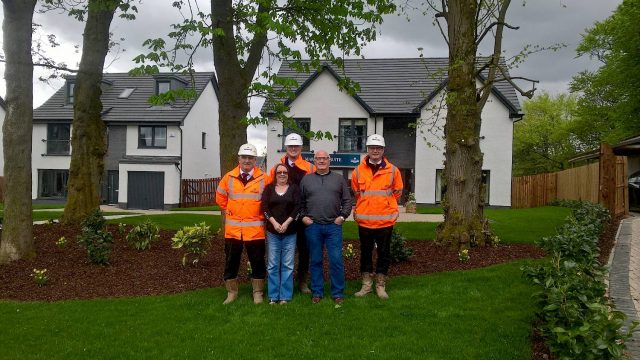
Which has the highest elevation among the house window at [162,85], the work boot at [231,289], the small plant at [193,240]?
the house window at [162,85]

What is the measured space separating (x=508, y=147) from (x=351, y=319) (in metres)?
24.7

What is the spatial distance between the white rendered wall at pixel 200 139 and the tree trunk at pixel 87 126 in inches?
768

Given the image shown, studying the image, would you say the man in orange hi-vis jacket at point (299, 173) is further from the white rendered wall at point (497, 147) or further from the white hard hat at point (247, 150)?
the white rendered wall at point (497, 147)

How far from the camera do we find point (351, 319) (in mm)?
6324

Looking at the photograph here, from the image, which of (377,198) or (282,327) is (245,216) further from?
(377,198)

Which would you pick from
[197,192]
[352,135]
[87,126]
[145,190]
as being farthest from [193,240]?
[197,192]

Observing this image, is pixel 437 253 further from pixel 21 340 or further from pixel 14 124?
pixel 14 124

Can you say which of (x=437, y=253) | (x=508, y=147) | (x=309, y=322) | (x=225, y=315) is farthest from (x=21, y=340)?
(x=508, y=147)

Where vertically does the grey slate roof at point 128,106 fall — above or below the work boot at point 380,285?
above

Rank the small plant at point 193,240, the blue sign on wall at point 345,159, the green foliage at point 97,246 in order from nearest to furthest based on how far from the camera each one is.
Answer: the small plant at point 193,240, the green foliage at point 97,246, the blue sign on wall at point 345,159

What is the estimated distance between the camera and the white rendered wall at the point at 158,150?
33000 millimetres

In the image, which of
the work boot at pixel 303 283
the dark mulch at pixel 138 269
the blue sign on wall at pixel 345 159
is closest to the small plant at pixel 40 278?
the dark mulch at pixel 138 269

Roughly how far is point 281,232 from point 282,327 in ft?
4.04

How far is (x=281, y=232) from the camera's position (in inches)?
268
